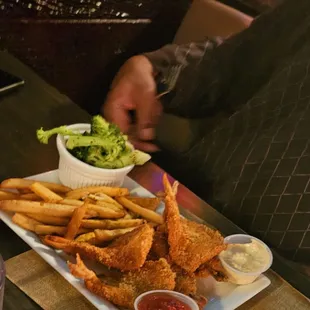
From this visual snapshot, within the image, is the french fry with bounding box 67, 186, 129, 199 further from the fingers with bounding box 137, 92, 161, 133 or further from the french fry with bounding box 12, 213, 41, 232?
the fingers with bounding box 137, 92, 161, 133

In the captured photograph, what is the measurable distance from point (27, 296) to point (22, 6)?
81.9 inches

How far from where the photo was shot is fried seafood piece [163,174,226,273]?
1.46 metres

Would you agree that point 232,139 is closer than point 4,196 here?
No

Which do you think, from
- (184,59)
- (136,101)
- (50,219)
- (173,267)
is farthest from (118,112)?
(173,267)

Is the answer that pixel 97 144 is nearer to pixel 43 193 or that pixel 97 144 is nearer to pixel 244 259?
pixel 43 193

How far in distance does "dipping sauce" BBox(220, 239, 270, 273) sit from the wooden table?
0.30ft

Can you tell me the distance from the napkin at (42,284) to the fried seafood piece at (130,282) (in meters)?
0.07

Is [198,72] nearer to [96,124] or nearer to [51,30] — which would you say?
[96,124]

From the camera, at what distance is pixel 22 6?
3.10 m

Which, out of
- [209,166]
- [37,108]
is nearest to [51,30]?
[37,108]

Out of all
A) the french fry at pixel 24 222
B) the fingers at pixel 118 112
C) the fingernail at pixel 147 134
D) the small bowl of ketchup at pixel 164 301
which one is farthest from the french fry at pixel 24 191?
the fingernail at pixel 147 134

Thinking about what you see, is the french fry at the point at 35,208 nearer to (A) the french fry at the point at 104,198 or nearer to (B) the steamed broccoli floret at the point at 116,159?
(A) the french fry at the point at 104,198

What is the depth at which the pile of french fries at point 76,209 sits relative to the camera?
4.90 feet

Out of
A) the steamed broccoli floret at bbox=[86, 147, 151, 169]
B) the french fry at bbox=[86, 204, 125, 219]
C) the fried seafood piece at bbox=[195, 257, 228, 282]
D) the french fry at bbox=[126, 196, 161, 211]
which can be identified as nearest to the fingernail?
the steamed broccoli floret at bbox=[86, 147, 151, 169]
